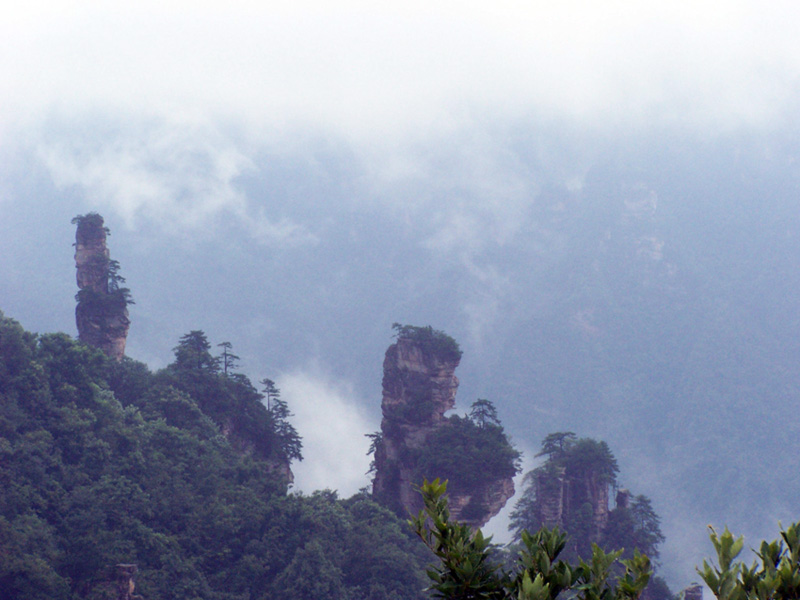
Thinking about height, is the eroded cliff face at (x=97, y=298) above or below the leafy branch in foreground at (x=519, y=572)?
above

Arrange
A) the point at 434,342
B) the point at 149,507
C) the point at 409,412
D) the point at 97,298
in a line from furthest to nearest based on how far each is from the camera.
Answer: the point at 97,298 → the point at 434,342 → the point at 409,412 → the point at 149,507

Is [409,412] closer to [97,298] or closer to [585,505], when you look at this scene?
[585,505]

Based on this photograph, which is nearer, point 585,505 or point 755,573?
point 755,573

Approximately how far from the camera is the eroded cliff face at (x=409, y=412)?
47594mm

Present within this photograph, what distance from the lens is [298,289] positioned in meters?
184

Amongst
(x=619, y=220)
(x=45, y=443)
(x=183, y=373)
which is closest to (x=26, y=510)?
(x=45, y=443)

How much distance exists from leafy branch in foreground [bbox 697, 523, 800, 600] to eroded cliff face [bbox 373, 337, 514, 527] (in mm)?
39445

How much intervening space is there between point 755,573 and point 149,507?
31.6m

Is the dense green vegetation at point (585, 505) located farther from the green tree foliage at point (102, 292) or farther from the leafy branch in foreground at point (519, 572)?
the leafy branch in foreground at point (519, 572)

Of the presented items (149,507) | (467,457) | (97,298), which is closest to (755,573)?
(149,507)

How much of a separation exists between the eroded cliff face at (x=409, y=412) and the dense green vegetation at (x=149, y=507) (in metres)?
3.87

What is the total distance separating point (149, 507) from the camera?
3512cm

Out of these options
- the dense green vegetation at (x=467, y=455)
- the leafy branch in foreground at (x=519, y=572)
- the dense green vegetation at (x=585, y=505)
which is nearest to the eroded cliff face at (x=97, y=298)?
the dense green vegetation at (x=467, y=455)

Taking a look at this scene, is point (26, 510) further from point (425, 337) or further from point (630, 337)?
point (630, 337)
